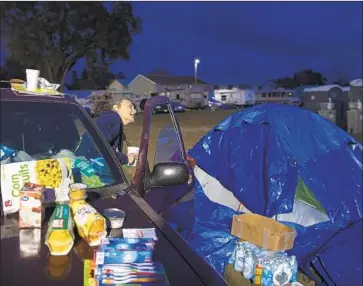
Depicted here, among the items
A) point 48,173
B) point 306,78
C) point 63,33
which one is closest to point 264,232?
point 48,173

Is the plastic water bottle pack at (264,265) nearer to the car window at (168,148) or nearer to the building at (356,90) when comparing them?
the car window at (168,148)

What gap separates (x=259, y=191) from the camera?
17.1 feet

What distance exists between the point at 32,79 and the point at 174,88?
50520mm

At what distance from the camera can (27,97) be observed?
8.63 feet

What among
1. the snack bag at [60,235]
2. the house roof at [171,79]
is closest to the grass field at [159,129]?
the snack bag at [60,235]

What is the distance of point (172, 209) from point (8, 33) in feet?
94.2

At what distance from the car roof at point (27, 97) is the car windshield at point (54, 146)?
24mm

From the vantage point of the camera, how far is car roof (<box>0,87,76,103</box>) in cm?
256

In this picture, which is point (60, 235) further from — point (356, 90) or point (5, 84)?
point (356, 90)

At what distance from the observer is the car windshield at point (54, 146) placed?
7.43 ft

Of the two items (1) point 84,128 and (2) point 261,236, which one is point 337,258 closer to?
(2) point 261,236

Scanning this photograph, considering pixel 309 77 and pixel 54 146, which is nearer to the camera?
pixel 54 146

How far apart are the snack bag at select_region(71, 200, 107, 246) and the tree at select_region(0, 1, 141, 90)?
28019mm

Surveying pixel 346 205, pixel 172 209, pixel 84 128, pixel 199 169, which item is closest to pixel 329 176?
pixel 346 205
